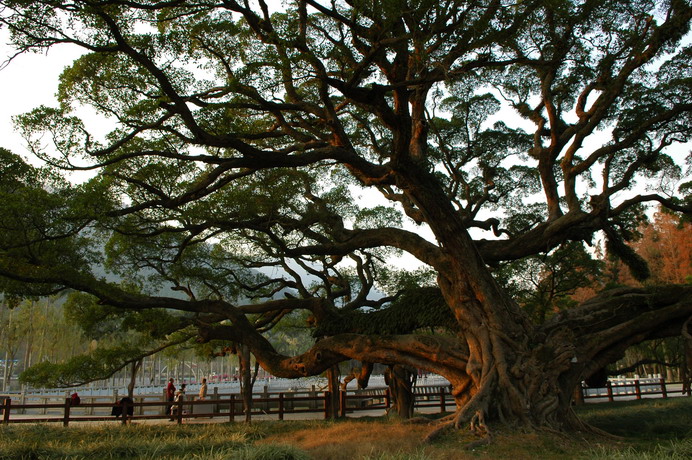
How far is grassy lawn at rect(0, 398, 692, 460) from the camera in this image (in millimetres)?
6645

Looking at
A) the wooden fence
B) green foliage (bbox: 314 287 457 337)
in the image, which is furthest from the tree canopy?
the wooden fence

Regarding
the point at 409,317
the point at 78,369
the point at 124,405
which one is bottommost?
the point at 124,405

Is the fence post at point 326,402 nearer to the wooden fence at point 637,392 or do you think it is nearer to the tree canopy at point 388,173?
the tree canopy at point 388,173

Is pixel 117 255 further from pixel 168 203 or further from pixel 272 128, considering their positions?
pixel 272 128

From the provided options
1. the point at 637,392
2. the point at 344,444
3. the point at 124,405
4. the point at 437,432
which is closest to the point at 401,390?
the point at 437,432

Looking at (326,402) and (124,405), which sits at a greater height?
(124,405)

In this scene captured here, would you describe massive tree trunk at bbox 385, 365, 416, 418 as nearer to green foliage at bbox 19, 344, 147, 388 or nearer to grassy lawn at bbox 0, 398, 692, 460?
grassy lawn at bbox 0, 398, 692, 460

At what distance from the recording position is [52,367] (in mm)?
12141

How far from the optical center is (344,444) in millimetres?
7957

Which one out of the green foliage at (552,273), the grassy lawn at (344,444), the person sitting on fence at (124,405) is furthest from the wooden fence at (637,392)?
the person sitting on fence at (124,405)

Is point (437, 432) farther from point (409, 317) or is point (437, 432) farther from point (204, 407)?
point (204, 407)

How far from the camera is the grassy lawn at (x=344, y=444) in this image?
6645mm

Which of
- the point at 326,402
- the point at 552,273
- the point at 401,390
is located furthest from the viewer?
the point at 552,273

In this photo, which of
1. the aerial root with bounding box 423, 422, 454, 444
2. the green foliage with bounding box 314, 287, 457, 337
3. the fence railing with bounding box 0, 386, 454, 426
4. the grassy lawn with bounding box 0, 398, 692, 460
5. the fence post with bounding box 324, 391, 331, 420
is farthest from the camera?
the fence post with bounding box 324, 391, 331, 420
